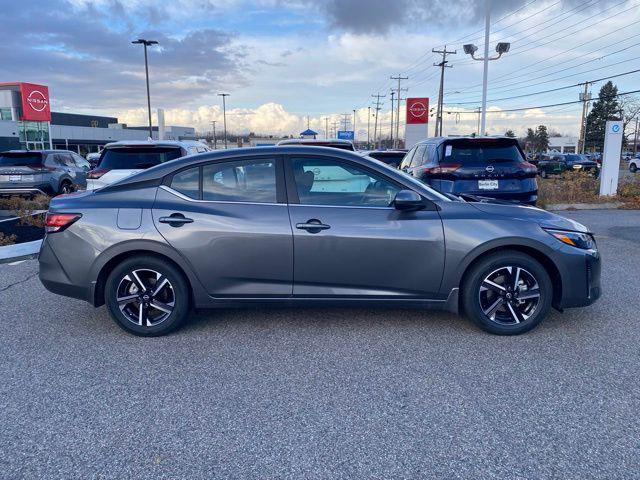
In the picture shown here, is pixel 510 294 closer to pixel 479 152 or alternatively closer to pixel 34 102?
pixel 479 152

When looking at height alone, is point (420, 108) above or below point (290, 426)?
above

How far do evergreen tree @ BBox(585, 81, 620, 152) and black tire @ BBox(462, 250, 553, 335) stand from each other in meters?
85.6

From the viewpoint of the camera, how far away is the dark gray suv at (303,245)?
4277 millimetres

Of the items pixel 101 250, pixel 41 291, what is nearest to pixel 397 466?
pixel 101 250

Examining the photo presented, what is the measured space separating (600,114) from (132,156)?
8843 centimetres

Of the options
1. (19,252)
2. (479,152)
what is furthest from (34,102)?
(479,152)

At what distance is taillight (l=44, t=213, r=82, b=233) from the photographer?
14.5 ft

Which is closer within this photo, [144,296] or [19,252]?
[144,296]

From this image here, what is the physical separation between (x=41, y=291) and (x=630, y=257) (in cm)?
811

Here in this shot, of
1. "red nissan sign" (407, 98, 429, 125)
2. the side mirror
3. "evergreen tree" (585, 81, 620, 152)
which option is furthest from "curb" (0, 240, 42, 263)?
"evergreen tree" (585, 81, 620, 152)

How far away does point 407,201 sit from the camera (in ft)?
13.8

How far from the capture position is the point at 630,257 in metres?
7.56

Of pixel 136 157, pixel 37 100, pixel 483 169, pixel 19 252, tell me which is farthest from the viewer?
pixel 37 100

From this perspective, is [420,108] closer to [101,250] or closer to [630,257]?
[630,257]
